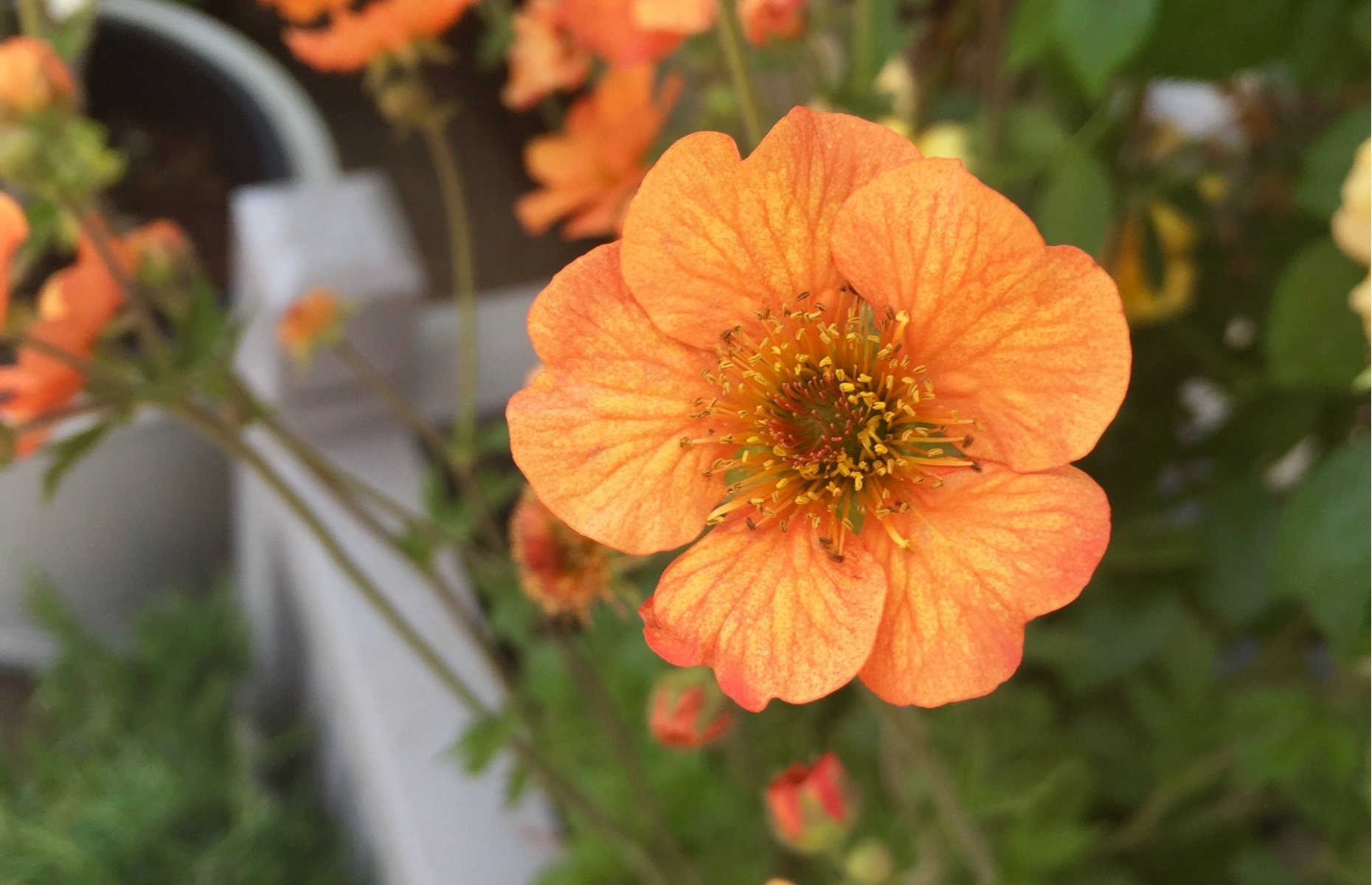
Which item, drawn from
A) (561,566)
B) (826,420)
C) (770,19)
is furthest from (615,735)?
(770,19)

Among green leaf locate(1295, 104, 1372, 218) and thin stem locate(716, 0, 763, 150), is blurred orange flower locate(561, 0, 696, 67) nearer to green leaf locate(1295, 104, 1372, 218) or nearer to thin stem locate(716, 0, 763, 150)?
thin stem locate(716, 0, 763, 150)

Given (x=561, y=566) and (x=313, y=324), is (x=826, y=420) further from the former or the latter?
(x=313, y=324)

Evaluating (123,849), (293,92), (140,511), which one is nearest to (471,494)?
(123,849)

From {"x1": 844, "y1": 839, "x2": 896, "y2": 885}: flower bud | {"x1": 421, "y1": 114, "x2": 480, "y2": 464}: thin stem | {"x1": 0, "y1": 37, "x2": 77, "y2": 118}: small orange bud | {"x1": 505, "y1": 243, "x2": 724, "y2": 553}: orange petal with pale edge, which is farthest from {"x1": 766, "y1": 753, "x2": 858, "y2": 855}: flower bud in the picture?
{"x1": 0, "y1": 37, "x2": 77, "y2": 118}: small orange bud

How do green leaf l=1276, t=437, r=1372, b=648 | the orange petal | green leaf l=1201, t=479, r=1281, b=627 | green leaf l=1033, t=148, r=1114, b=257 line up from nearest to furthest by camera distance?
1. the orange petal
2. green leaf l=1276, t=437, r=1372, b=648
3. green leaf l=1033, t=148, r=1114, b=257
4. green leaf l=1201, t=479, r=1281, b=627

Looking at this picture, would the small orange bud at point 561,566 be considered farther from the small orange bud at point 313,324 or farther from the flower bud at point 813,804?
the small orange bud at point 313,324

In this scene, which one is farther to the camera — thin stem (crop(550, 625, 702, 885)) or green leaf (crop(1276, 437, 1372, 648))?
thin stem (crop(550, 625, 702, 885))

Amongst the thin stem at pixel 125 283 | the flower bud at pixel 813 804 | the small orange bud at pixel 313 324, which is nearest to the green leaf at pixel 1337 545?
the flower bud at pixel 813 804
